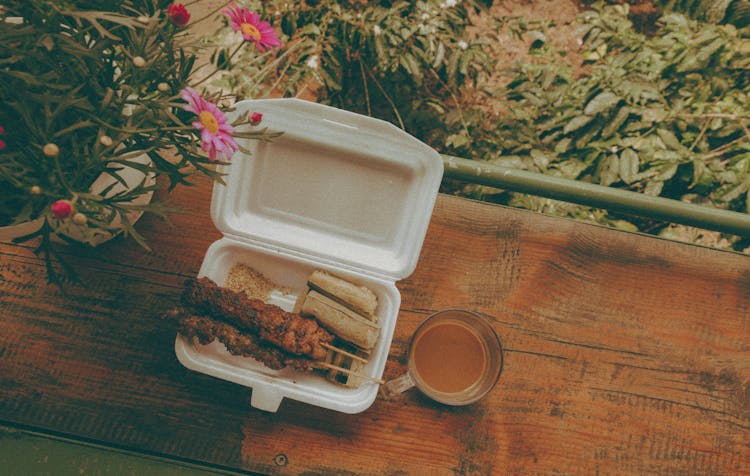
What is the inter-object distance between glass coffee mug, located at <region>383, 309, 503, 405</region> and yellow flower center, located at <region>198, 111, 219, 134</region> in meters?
0.67

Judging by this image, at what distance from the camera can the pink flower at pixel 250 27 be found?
84cm

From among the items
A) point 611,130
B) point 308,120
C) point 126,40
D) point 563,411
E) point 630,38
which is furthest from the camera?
point 630,38

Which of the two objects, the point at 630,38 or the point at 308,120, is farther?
the point at 630,38

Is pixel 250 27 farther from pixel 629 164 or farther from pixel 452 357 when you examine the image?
pixel 629 164

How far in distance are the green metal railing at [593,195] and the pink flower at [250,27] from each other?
21.8 inches

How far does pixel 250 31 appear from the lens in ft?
2.78

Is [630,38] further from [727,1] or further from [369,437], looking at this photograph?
[369,437]

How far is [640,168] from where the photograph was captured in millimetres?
1729

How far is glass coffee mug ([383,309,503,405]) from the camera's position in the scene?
118 centimetres

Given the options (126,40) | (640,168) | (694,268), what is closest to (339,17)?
(126,40)

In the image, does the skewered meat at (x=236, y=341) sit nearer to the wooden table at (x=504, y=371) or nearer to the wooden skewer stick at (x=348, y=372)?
the wooden skewer stick at (x=348, y=372)

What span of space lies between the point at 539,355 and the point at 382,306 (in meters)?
0.46

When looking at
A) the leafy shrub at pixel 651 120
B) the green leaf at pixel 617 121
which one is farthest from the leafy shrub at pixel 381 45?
the green leaf at pixel 617 121

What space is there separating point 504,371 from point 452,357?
160 millimetres
